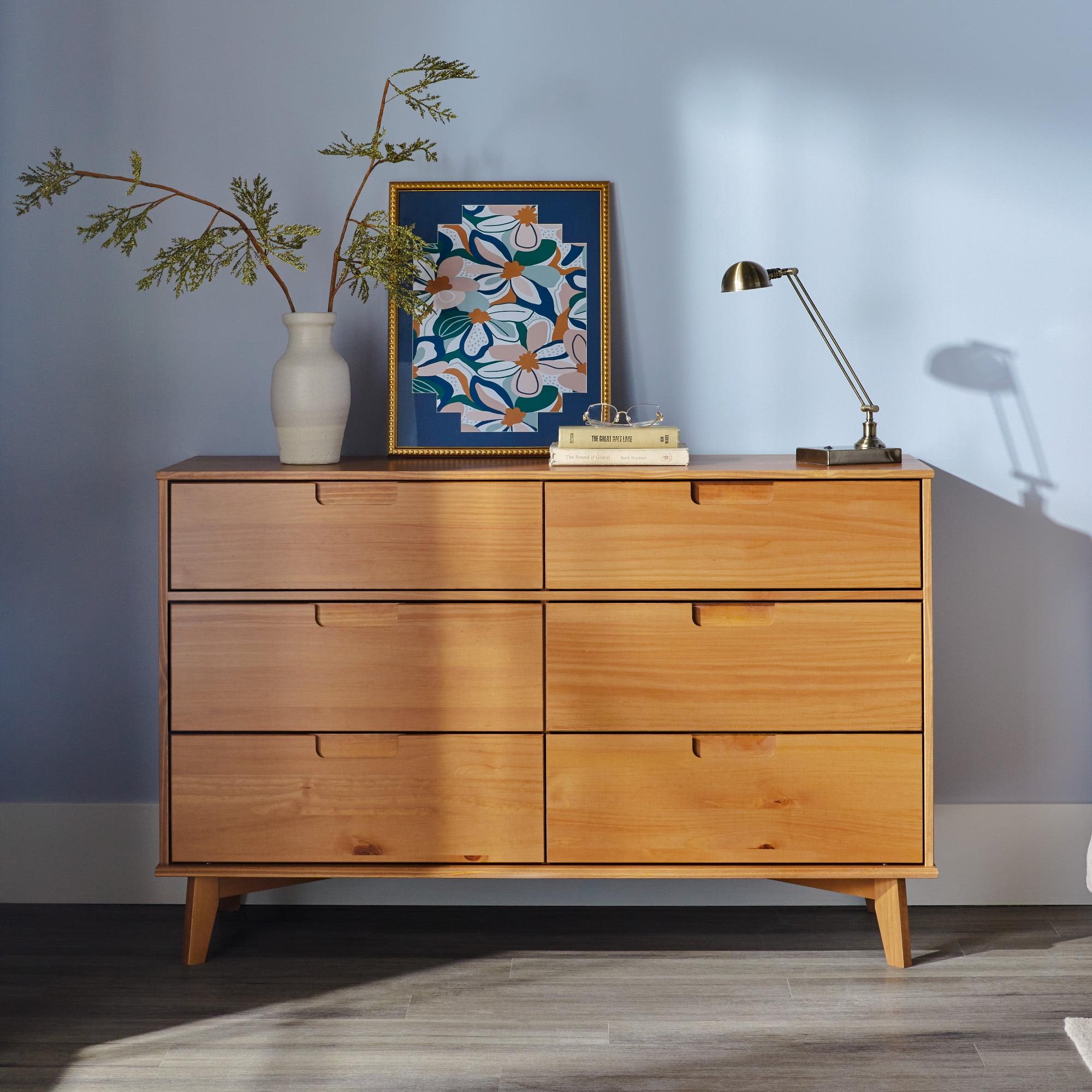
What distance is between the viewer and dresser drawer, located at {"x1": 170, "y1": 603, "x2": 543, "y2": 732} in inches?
76.9

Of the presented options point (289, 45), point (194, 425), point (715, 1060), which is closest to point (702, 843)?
point (715, 1060)

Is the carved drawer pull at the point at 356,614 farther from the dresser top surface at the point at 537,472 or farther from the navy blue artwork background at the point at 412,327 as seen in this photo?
the navy blue artwork background at the point at 412,327

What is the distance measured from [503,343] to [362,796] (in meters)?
0.93

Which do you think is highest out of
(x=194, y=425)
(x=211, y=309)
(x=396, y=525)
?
(x=211, y=309)

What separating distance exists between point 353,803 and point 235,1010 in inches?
15.2

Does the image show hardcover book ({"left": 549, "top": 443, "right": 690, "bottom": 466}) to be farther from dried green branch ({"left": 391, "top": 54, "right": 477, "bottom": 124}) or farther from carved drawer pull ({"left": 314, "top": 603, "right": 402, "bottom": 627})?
dried green branch ({"left": 391, "top": 54, "right": 477, "bottom": 124})

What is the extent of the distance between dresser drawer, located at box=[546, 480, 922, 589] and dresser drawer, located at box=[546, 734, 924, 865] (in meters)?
0.28

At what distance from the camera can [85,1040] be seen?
1.79 metres

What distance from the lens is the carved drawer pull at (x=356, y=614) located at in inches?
77.1

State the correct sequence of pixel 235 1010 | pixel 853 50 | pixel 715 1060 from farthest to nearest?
pixel 853 50
pixel 235 1010
pixel 715 1060

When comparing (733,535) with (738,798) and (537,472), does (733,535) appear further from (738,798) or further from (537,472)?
(738,798)

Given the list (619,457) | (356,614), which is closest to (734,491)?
(619,457)

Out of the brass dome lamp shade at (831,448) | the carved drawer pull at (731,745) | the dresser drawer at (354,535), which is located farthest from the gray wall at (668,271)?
the carved drawer pull at (731,745)

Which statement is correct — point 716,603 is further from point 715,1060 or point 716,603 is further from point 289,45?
point 289,45
